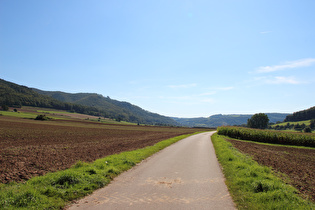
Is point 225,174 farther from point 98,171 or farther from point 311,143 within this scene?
point 311,143

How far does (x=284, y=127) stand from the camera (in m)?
162

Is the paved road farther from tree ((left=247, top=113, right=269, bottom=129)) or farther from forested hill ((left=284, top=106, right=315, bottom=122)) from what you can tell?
forested hill ((left=284, top=106, right=315, bottom=122))

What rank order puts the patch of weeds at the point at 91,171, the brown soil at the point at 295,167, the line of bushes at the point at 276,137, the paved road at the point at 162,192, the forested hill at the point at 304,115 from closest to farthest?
the paved road at the point at 162,192
the brown soil at the point at 295,167
the patch of weeds at the point at 91,171
the line of bushes at the point at 276,137
the forested hill at the point at 304,115

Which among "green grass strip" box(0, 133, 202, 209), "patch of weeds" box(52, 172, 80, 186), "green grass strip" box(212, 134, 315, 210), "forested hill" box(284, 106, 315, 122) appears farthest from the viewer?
"forested hill" box(284, 106, 315, 122)

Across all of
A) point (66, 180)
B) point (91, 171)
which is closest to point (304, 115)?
point (91, 171)

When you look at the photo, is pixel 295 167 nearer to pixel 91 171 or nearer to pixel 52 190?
pixel 91 171

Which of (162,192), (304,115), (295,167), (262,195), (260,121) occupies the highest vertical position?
(304,115)

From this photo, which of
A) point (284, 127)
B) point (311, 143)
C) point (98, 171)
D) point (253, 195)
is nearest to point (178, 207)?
point (253, 195)

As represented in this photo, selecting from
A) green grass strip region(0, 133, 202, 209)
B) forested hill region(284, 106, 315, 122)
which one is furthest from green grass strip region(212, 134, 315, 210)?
forested hill region(284, 106, 315, 122)

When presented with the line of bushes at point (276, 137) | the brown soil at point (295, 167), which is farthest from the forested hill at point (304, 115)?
the brown soil at point (295, 167)

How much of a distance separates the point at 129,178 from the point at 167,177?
1.93 metres

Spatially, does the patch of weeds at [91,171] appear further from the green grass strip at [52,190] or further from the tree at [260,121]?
the tree at [260,121]

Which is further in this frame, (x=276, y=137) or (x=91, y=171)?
(x=276, y=137)

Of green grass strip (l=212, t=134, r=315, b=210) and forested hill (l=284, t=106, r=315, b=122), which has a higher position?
forested hill (l=284, t=106, r=315, b=122)
